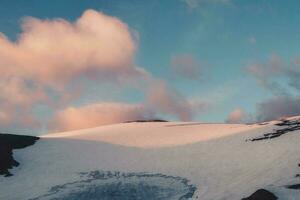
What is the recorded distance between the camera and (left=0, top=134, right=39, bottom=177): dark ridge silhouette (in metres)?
53.7

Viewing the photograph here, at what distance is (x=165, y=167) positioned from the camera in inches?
2044

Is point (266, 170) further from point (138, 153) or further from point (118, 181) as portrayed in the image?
point (138, 153)

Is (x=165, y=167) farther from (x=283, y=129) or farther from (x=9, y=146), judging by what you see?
(x=9, y=146)

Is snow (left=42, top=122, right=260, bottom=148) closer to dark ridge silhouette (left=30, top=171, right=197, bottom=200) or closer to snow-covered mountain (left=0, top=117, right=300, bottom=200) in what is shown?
snow-covered mountain (left=0, top=117, right=300, bottom=200)

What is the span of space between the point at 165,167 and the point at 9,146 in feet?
70.1

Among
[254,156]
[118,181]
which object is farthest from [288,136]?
[118,181]

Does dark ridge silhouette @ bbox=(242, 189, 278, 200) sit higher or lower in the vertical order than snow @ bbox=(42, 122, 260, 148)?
lower

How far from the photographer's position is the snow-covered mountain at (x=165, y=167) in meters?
43.4

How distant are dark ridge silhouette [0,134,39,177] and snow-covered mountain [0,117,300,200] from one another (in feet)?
1.38

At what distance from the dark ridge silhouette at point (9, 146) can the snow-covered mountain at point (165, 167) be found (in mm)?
420

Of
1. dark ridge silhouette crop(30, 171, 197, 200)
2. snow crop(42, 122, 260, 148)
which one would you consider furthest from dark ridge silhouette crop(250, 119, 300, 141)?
dark ridge silhouette crop(30, 171, 197, 200)

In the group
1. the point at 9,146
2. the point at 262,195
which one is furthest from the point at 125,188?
the point at 9,146

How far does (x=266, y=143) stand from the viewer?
54.1 metres

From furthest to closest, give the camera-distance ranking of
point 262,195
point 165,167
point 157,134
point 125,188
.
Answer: point 157,134
point 165,167
point 125,188
point 262,195
